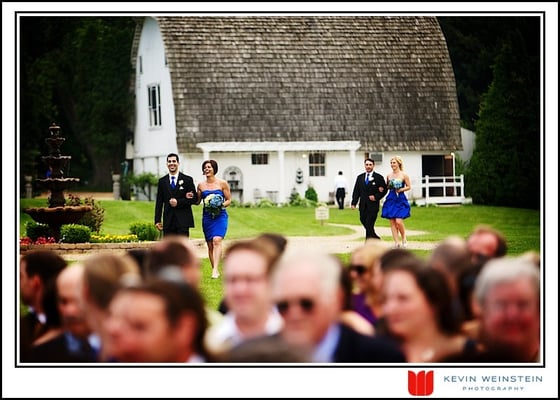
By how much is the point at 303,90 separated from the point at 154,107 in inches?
162

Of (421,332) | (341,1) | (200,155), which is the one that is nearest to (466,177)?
(200,155)

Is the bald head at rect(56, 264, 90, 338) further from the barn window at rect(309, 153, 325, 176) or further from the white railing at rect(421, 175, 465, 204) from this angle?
the barn window at rect(309, 153, 325, 176)

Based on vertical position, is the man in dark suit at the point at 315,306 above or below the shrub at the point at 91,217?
below

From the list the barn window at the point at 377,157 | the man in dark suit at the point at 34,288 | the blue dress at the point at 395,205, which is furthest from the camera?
the barn window at the point at 377,157

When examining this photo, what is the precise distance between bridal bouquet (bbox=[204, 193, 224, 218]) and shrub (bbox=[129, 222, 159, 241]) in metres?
4.48

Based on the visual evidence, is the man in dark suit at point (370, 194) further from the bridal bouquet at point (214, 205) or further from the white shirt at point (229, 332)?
the white shirt at point (229, 332)

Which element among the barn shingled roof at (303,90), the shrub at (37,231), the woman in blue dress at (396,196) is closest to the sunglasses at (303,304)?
the woman in blue dress at (396,196)

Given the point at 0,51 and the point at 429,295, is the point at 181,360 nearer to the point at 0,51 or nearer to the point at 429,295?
the point at 429,295

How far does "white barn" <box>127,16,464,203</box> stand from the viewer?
27.7 meters

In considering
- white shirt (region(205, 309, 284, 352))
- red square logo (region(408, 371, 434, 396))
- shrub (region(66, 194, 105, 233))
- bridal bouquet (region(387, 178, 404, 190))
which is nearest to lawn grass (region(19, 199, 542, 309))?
shrub (region(66, 194, 105, 233))

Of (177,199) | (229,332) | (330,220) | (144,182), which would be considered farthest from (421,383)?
(144,182)

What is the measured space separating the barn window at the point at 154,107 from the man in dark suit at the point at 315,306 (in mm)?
23260

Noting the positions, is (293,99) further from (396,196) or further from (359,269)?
(359,269)

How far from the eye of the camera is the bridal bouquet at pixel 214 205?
563 inches
